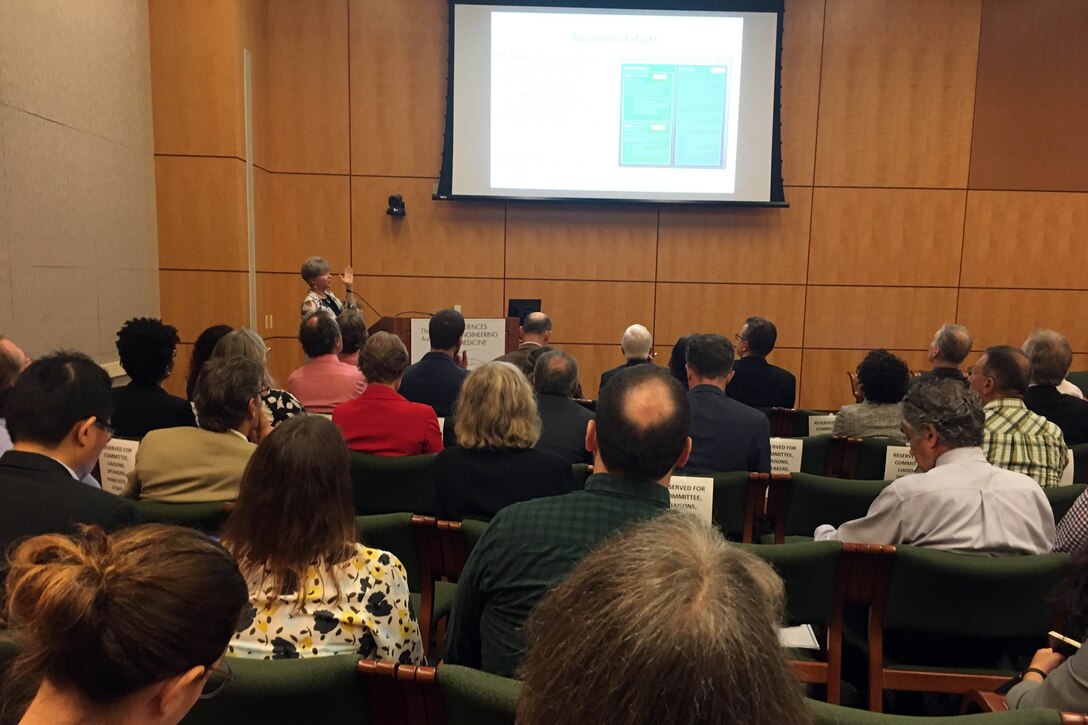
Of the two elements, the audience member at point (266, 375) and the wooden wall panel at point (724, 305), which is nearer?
the audience member at point (266, 375)

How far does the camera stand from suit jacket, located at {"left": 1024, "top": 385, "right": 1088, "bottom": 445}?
3521 millimetres

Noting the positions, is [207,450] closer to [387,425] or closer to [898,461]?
[387,425]

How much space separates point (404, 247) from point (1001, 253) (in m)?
5.60

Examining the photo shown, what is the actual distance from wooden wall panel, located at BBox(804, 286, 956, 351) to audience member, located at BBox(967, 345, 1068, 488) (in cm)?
382

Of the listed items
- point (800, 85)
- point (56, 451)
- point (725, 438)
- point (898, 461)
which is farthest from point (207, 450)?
point (800, 85)

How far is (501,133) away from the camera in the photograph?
6.60 meters

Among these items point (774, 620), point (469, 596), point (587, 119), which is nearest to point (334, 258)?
point (587, 119)

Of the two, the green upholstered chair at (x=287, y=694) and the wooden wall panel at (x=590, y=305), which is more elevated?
the wooden wall panel at (x=590, y=305)

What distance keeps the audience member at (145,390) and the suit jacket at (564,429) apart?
1492mm

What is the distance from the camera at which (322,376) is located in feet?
12.7

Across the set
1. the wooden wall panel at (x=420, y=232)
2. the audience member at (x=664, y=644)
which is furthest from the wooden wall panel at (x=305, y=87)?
the audience member at (x=664, y=644)

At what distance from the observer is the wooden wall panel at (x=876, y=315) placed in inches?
273

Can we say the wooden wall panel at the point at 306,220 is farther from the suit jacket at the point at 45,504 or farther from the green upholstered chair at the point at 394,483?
the suit jacket at the point at 45,504

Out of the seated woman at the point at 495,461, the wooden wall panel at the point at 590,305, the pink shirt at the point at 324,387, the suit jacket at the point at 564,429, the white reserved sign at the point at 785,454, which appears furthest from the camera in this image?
A: the wooden wall panel at the point at 590,305
